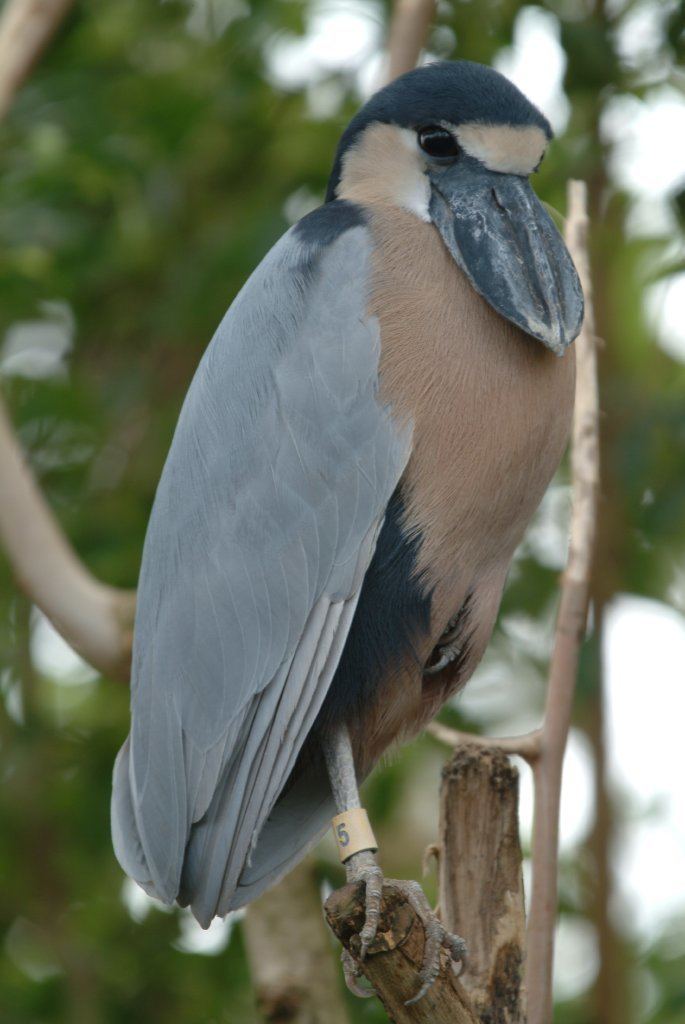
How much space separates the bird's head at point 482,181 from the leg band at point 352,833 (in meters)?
0.79

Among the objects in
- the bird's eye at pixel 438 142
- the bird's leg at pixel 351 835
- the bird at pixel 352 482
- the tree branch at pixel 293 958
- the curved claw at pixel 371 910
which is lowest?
the tree branch at pixel 293 958

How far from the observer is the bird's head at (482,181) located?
2193 millimetres

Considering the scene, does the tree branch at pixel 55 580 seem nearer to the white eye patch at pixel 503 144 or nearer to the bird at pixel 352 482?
the bird at pixel 352 482

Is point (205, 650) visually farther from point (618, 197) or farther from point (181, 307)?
point (618, 197)

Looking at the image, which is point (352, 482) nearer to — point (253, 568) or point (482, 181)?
point (253, 568)

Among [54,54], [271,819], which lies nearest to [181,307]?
[54,54]

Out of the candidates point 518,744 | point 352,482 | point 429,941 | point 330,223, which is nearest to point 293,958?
point 518,744

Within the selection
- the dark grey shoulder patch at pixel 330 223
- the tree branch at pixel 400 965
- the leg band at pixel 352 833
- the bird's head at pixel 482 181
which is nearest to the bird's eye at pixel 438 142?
the bird's head at pixel 482 181

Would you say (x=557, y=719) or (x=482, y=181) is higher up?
(x=482, y=181)

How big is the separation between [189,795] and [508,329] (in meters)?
0.90

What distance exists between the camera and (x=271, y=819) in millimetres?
2484

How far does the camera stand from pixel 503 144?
2.25 metres

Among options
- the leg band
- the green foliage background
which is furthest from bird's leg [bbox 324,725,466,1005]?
the green foliage background

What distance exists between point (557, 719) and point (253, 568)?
55cm
